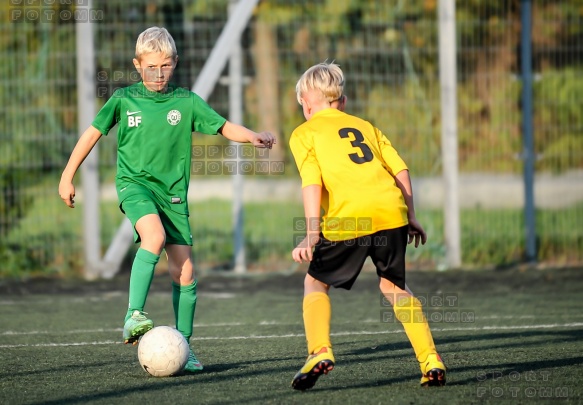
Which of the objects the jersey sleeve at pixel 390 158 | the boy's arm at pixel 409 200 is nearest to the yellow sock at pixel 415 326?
the boy's arm at pixel 409 200

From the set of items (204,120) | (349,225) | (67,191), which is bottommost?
(349,225)

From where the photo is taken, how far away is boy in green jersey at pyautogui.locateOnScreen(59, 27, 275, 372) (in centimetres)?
557

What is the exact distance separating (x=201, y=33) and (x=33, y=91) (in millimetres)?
1986

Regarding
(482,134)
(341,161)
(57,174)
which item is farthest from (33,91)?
(341,161)

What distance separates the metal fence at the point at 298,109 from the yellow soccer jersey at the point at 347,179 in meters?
7.08

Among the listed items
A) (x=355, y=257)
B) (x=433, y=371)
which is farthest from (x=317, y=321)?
(x=433, y=371)

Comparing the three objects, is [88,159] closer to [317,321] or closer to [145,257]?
[145,257]

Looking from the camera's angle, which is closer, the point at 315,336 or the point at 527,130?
the point at 315,336

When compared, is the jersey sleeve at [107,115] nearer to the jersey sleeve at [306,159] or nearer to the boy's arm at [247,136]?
the boy's arm at [247,136]

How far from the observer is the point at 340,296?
9.71 meters

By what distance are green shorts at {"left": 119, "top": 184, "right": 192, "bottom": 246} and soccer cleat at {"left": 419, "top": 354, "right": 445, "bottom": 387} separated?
1.61 metres

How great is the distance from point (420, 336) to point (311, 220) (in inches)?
28.1

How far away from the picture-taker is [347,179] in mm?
4812

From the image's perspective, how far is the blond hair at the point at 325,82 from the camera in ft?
16.3
